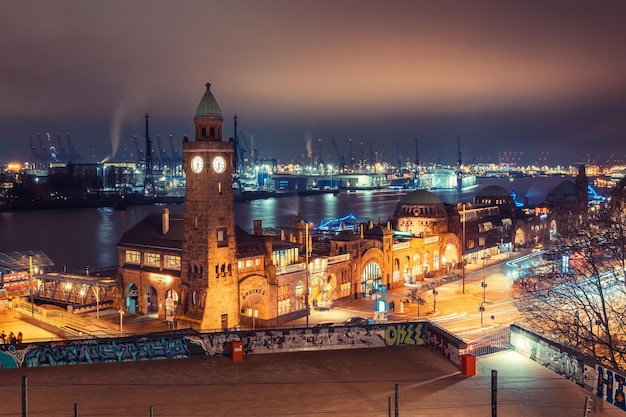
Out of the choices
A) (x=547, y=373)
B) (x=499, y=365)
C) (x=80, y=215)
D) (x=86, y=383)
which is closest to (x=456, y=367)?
(x=499, y=365)

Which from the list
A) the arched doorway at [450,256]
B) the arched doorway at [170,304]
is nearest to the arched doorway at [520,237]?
the arched doorway at [450,256]

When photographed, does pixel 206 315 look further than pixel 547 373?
Yes

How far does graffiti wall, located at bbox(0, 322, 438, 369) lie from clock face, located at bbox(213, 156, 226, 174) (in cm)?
1884

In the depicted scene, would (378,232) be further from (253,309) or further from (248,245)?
(253,309)

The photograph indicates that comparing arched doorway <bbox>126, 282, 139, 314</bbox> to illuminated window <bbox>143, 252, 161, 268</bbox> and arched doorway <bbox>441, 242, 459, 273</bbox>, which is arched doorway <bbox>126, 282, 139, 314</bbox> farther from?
arched doorway <bbox>441, 242, 459, 273</bbox>

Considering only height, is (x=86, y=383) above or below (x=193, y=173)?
below

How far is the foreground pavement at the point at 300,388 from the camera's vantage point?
65.7 ft

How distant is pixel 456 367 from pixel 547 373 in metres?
3.27

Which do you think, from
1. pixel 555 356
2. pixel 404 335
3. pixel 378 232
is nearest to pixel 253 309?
pixel 378 232

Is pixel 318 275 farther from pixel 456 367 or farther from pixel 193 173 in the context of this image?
pixel 456 367

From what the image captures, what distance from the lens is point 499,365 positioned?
2447 cm

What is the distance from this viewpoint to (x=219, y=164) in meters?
44.1

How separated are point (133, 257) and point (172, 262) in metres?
4.50

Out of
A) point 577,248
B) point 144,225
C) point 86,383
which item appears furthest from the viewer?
point 144,225
